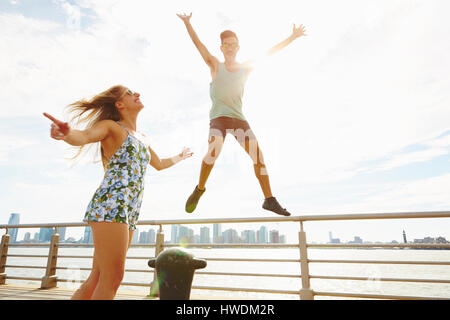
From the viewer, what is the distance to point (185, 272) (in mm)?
944

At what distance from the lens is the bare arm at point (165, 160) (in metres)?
2.01

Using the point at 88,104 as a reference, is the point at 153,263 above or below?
below

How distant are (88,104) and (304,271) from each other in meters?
2.57

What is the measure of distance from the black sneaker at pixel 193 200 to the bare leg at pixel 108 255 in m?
0.88

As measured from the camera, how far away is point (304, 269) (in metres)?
3.03

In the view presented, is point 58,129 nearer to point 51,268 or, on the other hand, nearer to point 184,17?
point 184,17

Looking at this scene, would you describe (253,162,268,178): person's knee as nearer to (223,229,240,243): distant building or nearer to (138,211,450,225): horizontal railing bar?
(138,211,450,225): horizontal railing bar

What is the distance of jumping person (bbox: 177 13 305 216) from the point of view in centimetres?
212

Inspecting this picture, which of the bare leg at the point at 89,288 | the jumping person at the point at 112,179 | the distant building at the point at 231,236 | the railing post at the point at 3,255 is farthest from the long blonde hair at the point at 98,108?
the railing post at the point at 3,255

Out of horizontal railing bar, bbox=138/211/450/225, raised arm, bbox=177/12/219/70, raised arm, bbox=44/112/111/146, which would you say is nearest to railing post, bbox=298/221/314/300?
horizontal railing bar, bbox=138/211/450/225

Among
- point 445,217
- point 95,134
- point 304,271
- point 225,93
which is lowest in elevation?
point 304,271

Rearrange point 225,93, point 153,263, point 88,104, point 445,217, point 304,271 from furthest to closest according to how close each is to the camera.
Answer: point 304,271 → point 445,217 → point 225,93 → point 88,104 → point 153,263
